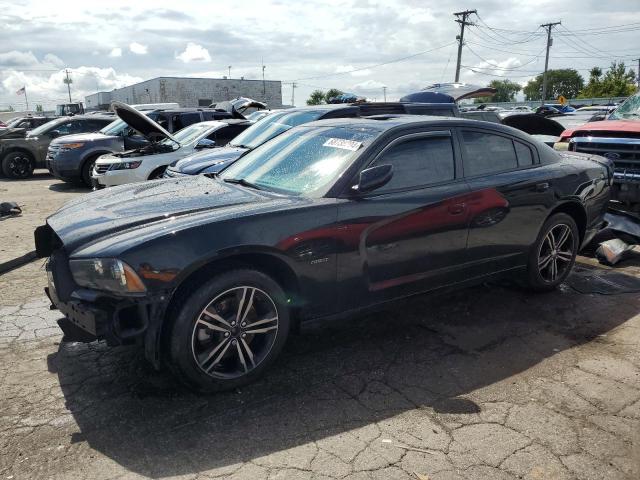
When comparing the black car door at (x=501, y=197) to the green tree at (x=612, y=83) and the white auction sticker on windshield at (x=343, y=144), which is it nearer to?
the white auction sticker on windshield at (x=343, y=144)

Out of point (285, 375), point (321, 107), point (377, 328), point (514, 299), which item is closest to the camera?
point (285, 375)

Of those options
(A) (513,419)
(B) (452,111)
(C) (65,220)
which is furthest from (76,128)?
(A) (513,419)

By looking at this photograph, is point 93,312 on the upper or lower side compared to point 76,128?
lower


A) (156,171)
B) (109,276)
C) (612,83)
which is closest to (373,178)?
(109,276)

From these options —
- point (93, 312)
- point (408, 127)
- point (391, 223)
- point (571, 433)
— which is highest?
point (408, 127)

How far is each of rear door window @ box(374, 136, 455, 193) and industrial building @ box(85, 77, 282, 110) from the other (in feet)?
203

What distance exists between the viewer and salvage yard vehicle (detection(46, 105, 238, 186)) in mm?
12148

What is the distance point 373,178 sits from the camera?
3605 mm

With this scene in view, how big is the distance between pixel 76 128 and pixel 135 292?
1381cm

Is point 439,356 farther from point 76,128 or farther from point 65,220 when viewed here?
point 76,128

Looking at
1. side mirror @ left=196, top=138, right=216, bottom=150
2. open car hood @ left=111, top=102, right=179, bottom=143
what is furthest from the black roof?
side mirror @ left=196, top=138, right=216, bottom=150

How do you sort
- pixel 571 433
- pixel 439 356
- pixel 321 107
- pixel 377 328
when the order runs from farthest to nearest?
1. pixel 321 107
2. pixel 377 328
3. pixel 439 356
4. pixel 571 433

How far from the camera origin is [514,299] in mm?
5051

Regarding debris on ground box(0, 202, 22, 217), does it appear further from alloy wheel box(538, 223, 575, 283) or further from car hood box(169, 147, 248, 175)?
alloy wheel box(538, 223, 575, 283)
